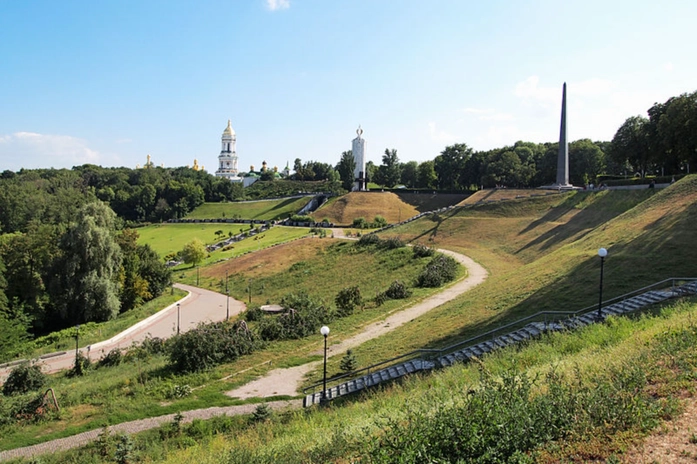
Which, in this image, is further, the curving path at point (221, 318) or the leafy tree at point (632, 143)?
the leafy tree at point (632, 143)

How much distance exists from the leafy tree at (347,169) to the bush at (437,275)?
60.0 m

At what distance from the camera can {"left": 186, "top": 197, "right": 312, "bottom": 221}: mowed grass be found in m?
87.8

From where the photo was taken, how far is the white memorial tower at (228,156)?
15762 centimetres

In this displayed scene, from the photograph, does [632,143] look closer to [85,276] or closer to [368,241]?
[368,241]

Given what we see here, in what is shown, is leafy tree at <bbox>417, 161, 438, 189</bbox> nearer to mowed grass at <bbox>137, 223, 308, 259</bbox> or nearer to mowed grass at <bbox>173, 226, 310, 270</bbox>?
mowed grass at <bbox>173, 226, 310, 270</bbox>

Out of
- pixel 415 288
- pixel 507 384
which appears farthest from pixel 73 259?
pixel 507 384

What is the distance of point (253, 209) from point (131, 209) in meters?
30.6

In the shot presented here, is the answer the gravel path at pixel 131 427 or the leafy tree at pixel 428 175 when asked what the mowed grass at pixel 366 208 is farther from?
the gravel path at pixel 131 427

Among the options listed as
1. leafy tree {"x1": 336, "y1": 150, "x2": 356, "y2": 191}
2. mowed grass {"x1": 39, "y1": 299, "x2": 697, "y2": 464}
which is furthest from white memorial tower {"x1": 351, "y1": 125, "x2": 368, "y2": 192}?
mowed grass {"x1": 39, "y1": 299, "x2": 697, "y2": 464}

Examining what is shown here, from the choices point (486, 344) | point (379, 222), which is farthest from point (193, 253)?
point (486, 344)

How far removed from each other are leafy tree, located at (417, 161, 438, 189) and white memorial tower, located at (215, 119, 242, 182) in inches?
3234

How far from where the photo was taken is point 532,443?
21.7 ft

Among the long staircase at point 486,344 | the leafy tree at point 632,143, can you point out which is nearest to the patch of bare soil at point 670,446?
the long staircase at point 486,344

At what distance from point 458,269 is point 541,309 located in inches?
598
